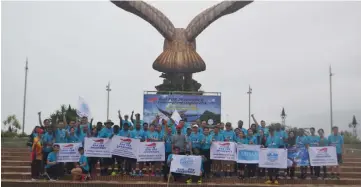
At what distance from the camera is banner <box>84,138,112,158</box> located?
12.2 metres

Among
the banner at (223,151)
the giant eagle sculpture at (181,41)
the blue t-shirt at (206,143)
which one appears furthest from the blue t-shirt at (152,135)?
the giant eagle sculpture at (181,41)

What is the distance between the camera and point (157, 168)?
41.3 feet

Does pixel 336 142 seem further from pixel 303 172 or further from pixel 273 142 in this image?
pixel 273 142

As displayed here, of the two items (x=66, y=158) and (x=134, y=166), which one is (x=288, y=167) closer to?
(x=134, y=166)

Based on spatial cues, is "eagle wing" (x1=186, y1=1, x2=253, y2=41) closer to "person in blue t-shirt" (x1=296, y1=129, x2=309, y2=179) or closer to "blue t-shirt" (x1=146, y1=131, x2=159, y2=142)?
"person in blue t-shirt" (x1=296, y1=129, x2=309, y2=179)

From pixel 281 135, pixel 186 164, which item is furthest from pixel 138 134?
pixel 281 135

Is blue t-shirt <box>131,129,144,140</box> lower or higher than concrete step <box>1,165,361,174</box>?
higher

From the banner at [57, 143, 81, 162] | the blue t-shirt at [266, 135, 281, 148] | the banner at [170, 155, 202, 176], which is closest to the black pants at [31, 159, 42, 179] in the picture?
the banner at [57, 143, 81, 162]

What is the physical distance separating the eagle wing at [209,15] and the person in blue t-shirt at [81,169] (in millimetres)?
13925

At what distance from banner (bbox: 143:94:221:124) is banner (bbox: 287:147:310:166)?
10921 mm

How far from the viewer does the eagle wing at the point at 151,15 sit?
22969mm

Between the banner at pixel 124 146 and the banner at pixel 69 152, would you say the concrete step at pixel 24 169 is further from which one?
the banner at pixel 124 146

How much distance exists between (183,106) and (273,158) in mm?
11482

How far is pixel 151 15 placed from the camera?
943 inches
